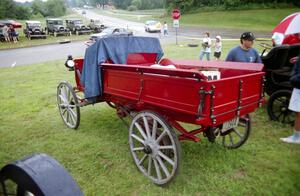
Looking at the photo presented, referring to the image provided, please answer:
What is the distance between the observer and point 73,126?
19.8 feet

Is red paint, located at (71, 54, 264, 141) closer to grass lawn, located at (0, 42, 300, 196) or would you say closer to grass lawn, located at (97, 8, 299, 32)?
grass lawn, located at (0, 42, 300, 196)

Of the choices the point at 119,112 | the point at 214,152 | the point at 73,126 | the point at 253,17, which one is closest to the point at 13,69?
the point at 73,126

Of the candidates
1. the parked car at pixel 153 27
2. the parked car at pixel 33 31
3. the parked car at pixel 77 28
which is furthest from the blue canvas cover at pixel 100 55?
the parked car at pixel 153 27

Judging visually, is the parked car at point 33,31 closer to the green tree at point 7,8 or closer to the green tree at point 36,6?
the green tree at point 36,6

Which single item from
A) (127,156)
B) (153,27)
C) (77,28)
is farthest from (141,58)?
(153,27)

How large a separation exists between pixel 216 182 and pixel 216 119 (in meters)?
1.08

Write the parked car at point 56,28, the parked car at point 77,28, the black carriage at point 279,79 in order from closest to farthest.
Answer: the black carriage at point 279,79, the parked car at point 56,28, the parked car at point 77,28

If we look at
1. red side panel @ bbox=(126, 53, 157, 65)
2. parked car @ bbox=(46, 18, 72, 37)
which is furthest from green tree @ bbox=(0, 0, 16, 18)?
parked car @ bbox=(46, 18, 72, 37)

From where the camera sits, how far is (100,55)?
4828mm

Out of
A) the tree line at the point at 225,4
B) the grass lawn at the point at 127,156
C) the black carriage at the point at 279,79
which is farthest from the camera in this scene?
the tree line at the point at 225,4

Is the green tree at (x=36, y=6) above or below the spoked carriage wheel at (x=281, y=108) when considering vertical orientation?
above

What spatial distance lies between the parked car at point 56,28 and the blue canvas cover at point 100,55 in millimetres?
30830

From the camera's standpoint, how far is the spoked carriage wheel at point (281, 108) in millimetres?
5828

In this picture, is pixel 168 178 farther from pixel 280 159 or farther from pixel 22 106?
pixel 22 106
